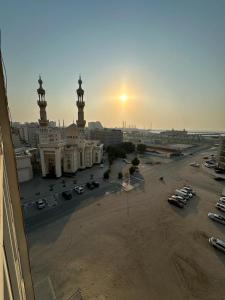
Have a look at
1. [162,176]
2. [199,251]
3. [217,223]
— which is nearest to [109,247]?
[199,251]

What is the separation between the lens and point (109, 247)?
895 centimetres

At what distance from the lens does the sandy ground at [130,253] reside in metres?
6.75

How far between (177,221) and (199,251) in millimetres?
2679

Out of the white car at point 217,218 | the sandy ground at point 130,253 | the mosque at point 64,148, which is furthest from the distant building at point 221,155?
the mosque at point 64,148

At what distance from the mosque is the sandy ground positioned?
9168 mm

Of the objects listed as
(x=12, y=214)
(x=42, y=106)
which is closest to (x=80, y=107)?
(x=42, y=106)

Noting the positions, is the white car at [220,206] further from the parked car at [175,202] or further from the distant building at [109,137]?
the distant building at [109,137]

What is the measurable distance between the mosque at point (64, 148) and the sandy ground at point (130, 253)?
9.17 m

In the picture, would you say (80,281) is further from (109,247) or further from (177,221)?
(177,221)

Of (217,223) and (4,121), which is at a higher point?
(4,121)

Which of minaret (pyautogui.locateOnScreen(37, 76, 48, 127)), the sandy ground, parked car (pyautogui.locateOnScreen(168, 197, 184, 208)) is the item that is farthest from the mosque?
parked car (pyautogui.locateOnScreen(168, 197, 184, 208))

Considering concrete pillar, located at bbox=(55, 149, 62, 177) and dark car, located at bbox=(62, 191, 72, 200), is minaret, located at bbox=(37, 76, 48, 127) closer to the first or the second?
concrete pillar, located at bbox=(55, 149, 62, 177)

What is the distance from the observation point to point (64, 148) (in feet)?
69.8

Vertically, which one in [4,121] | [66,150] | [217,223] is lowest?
[217,223]
